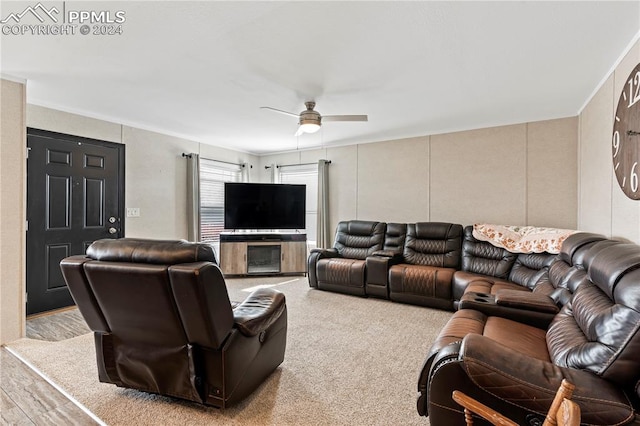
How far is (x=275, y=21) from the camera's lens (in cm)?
203

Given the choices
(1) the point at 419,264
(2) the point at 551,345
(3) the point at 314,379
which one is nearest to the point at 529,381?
(2) the point at 551,345

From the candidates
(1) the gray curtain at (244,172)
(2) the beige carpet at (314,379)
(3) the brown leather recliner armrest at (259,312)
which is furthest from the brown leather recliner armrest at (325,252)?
(1) the gray curtain at (244,172)

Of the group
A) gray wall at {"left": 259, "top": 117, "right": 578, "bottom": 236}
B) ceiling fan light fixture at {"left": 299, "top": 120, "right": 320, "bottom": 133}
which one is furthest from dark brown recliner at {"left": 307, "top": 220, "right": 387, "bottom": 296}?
ceiling fan light fixture at {"left": 299, "top": 120, "right": 320, "bottom": 133}

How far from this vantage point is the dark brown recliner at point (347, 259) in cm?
437

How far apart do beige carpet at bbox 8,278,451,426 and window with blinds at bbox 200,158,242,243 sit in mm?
3061

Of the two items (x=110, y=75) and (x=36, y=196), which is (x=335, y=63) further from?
(x=36, y=196)

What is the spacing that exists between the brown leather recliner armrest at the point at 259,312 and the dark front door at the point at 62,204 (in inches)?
119

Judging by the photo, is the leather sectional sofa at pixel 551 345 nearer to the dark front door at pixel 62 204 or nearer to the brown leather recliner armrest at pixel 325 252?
the brown leather recliner armrest at pixel 325 252

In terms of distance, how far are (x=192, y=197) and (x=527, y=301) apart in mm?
4943

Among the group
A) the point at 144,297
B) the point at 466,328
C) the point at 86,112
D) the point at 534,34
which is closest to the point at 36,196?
the point at 86,112

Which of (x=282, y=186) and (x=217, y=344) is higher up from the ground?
(x=282, y=186)

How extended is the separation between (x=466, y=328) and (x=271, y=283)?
3.72 meters

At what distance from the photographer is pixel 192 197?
5.23 meters

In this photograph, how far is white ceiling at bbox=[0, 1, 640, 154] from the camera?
1.95 meters
